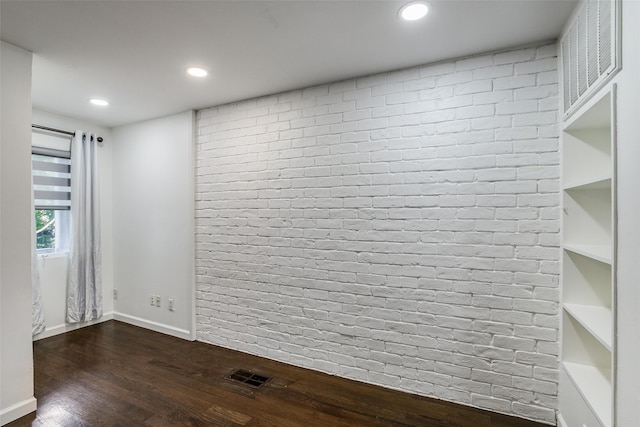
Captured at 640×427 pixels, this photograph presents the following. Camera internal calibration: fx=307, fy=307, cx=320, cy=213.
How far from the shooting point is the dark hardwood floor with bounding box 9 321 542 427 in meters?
1.96

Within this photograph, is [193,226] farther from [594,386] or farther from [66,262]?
[594,386]

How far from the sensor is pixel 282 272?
2.75 meters

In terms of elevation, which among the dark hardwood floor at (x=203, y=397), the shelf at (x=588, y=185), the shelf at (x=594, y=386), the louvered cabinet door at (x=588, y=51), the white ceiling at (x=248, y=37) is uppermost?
the white ceiling at (x=248, y=37)

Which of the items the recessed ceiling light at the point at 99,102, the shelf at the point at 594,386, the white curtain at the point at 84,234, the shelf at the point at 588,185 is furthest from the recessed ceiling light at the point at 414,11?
the white curtain at the point at 84,234

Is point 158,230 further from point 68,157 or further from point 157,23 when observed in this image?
point 157,23

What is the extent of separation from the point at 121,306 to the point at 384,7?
4.26m

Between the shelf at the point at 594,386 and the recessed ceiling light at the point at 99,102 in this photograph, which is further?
the recessed ceiling light at the point at 99,102

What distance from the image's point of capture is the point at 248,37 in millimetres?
1880

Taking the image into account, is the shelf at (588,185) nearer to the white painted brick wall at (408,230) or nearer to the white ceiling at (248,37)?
the white painted brick wall at (408,230)

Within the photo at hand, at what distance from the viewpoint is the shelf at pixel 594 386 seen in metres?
1.32

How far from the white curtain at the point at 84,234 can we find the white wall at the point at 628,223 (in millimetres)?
4491

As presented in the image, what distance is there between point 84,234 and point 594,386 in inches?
180

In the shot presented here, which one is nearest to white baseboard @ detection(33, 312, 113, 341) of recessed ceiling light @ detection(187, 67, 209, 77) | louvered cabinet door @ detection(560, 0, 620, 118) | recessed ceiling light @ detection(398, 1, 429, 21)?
recessed ceiling light @ detection(187, 67, 209, 77)

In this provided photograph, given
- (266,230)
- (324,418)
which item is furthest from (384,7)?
(324,418)
